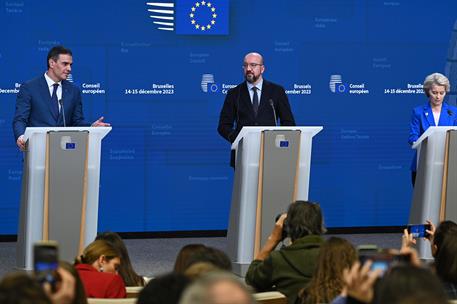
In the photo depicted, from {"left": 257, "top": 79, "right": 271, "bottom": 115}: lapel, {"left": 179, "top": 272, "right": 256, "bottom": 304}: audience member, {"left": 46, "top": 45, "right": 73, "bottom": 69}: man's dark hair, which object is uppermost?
{"left": 46, "top": 45, "right": 73, "bottom": 69}: man's dark hair

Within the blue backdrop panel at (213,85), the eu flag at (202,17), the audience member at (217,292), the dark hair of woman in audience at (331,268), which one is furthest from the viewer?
the eu flag at (202,17)

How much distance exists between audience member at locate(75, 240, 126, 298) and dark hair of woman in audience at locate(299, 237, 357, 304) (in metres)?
0.89

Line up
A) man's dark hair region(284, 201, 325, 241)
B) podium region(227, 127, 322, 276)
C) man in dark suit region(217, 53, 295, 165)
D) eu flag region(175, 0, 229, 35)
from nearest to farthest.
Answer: man's dark hair region(284, 201, 325, 241), podium region(227, 127, 322, 276), man in dark suit region(217, 53, 295, 165), eu flag region(175, 0, 229, 35)

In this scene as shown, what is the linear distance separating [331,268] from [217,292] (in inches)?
81.4

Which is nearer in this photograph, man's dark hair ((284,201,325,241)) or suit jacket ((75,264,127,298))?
suit jacket ((75,264,127,298))

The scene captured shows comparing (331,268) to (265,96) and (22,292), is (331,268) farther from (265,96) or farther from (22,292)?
(265,96)

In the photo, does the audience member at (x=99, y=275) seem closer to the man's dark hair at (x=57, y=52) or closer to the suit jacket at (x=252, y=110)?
the man's dark hair at (x=57, y=52)

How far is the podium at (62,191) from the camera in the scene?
8.05m

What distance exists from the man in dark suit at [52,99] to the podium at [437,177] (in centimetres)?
266

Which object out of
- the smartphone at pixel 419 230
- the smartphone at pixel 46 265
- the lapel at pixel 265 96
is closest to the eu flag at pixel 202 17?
the lapel at pixel 265 96

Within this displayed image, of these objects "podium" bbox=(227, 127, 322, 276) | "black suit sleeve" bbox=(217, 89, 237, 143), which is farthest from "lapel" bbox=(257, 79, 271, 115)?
"podium" bbox=(227, 127, 322, 276)

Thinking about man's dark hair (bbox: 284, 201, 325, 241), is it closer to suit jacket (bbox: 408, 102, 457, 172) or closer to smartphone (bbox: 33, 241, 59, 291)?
smartphone (bbox: 33, 241, 59, 291)

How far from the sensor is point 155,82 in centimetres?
1110

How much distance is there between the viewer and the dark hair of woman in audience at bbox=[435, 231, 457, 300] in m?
4.70
